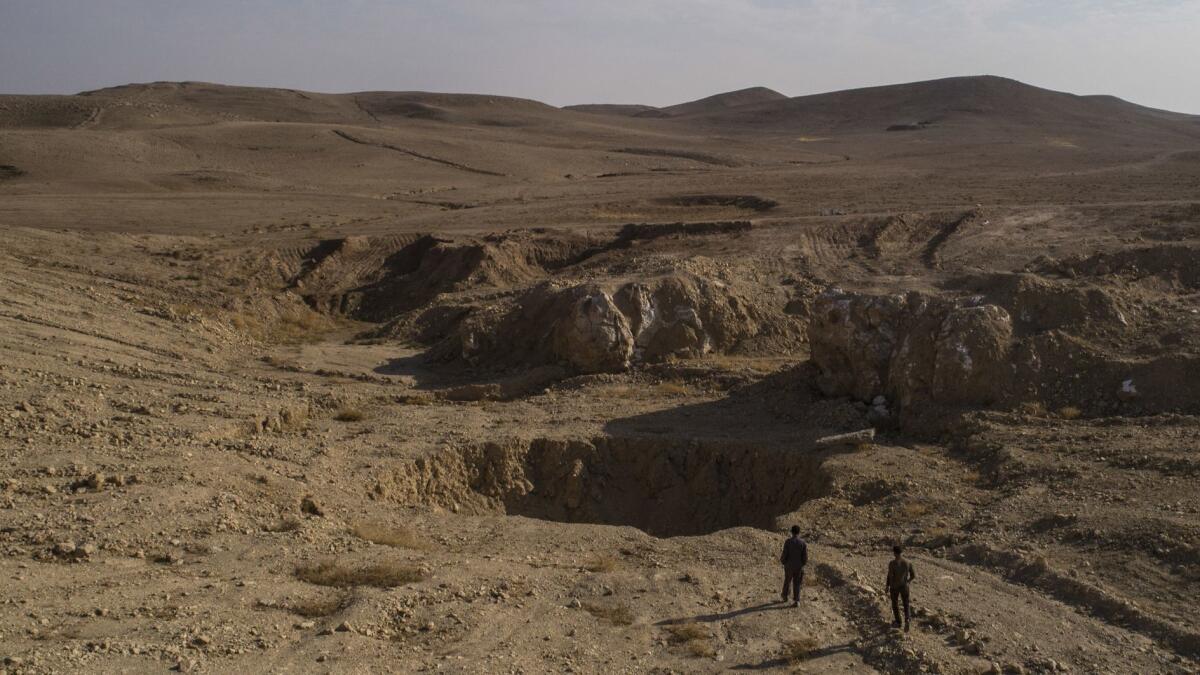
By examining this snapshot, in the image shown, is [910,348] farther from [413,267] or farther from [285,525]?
[413,267]

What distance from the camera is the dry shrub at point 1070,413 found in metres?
13.4

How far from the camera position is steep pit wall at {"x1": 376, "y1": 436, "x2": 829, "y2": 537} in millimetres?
13180

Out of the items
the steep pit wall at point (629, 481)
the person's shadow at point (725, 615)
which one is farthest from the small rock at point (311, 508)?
the person's shadow at point (725, 615)

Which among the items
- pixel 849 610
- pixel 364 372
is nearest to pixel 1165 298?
pixel 849 610

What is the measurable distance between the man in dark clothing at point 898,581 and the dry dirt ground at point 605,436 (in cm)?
17

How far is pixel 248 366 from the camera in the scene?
17891 mm

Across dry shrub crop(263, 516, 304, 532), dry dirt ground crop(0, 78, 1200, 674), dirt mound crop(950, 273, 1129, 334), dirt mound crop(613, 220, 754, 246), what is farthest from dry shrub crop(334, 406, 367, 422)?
dirt mound crop(613, 220, 754, 246)

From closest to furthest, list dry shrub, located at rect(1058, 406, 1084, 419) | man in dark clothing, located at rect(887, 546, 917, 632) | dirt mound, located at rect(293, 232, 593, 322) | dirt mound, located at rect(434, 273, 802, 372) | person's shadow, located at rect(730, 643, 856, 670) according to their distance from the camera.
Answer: person's shadow, located at rect(730, 643, 856, 670) → man in dark clothing, located at rect(887, 546, 917, 632) → dry shrub, located at rect(1058, 406, 1084, 419) → dirt mound, located at rect(434, 273, 802, 372) → dirt mound, located at rect(293, 232, 593, 322)

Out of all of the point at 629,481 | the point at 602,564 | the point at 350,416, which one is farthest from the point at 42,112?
the point at 602,564

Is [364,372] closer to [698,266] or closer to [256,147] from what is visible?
[698,266]

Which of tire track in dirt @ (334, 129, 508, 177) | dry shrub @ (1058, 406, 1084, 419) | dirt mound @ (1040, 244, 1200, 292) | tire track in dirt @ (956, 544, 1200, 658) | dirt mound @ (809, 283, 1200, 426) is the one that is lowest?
tire track in dirt @ (956, 544, 1200, 658)

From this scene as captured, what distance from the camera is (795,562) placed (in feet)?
28.8

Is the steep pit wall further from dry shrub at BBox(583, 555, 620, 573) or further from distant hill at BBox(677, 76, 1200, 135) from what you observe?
distant hill at BBox(677, 76, 1200, 135)

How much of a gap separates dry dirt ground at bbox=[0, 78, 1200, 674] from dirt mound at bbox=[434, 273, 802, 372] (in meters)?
0.07
